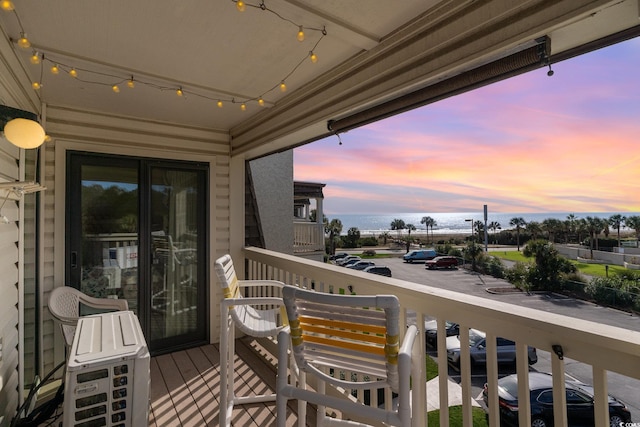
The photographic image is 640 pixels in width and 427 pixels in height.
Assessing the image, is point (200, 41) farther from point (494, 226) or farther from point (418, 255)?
point (418, 255)

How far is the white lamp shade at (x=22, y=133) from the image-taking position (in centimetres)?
166

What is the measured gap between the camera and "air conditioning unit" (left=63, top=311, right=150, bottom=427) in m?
1.53

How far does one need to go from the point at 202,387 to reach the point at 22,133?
91.5 inches

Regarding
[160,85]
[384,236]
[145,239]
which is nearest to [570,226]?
[160,85]

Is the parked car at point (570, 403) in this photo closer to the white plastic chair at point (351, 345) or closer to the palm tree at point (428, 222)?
the white plastic chair at point (351, 345)

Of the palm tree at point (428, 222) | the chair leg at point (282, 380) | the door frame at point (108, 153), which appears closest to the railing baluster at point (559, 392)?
the chair leg at point (282, 380)

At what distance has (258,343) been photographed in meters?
3.65

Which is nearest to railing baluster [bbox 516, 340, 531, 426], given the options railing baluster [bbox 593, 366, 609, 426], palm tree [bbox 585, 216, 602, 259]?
railing baluster [bbox 593, 366, 609, 426]

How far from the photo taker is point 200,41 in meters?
1.94

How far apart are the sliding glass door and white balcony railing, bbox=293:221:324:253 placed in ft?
18.6

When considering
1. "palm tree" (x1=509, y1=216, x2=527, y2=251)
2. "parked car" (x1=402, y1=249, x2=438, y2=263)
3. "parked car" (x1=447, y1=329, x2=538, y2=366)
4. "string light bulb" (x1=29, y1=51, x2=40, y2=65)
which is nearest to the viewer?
"parked car" (x1=447, y1=329, x2=538, y2=366)

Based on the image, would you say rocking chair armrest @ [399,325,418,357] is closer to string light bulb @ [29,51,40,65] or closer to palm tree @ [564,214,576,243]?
palm tree @ [564,214,576,243]

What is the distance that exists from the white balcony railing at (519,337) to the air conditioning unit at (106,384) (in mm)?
1374

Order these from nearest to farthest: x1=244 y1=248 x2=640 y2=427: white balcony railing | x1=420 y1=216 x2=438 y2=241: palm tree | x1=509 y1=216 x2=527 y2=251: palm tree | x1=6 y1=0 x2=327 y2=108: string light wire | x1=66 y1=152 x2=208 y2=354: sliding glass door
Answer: x1=244 y1=248 x2=640 y2=427: white balcony railing
x1=6 y1=0 x2=327 y2=108: string light wire
x1=66 y1=152 x2=208 y2=354: sliding glass door
x1=509 y1=216 x2=527 y2=251: palm tree
x1=420 y1=216 x2=438 y2=241: palm tree
